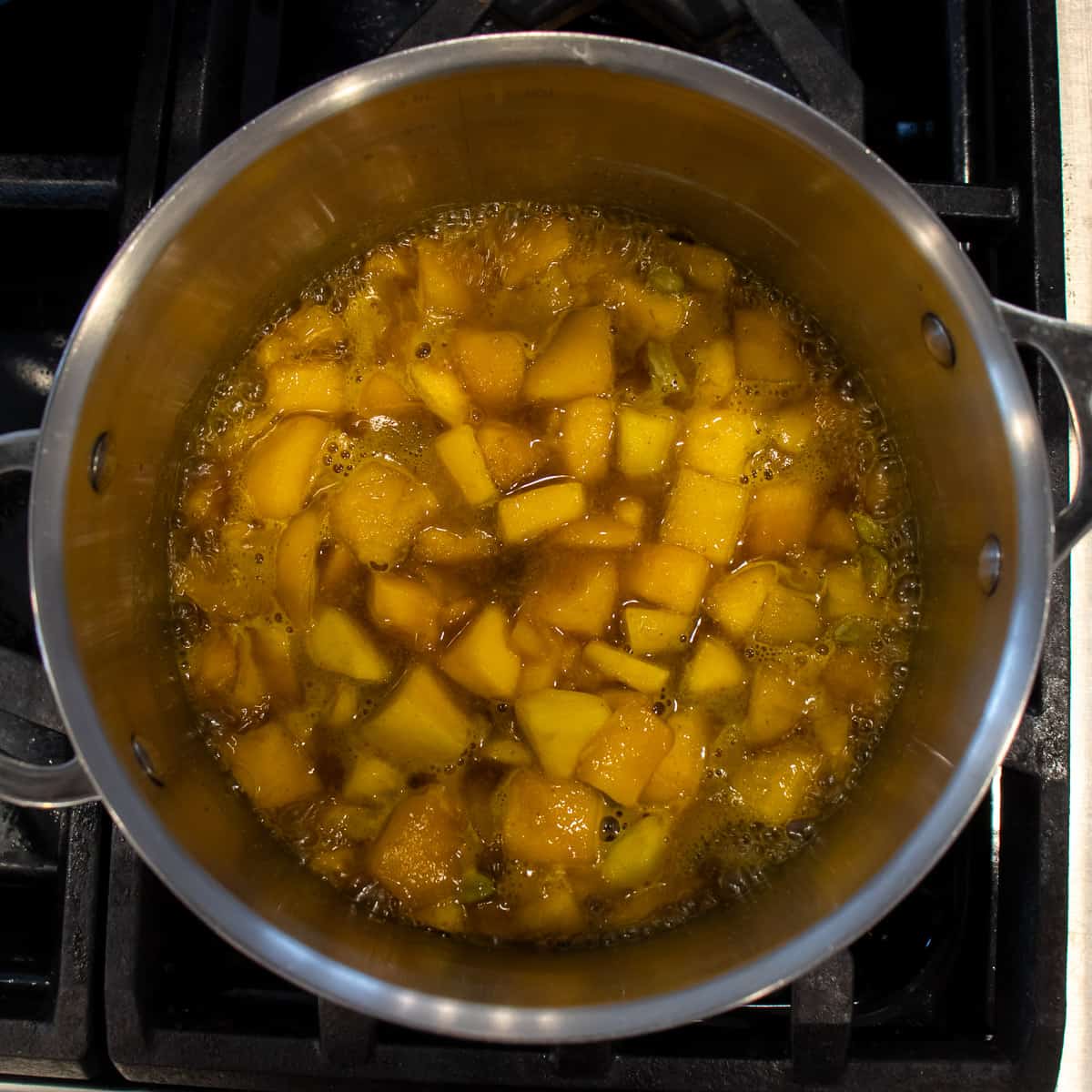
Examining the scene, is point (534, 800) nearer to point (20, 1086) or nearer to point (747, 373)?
point (747, 373)

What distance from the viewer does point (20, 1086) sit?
1083mm

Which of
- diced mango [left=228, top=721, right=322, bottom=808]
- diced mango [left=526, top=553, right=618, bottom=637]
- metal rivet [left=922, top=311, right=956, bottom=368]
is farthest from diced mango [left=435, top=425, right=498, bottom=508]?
metal rivet [left=922, top=311, right=956, bottom=368]

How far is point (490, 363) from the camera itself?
1.04 meters

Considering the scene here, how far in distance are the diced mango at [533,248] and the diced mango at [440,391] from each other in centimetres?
13

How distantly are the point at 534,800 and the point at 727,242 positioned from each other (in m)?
0.64

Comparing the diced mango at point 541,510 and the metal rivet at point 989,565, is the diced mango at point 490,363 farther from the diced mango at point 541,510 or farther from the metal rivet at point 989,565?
the metal rivet at point 989,565

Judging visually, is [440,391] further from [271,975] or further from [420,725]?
[271,975]

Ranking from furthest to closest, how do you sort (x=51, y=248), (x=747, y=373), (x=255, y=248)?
(x=51, y=248)
(x=747, y=373)
(x=255, y=248)

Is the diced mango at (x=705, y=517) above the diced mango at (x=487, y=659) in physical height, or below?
above

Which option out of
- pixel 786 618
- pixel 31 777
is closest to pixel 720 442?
pixel 786 618

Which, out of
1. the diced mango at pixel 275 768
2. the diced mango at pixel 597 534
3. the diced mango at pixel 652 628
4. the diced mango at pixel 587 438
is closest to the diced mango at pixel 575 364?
the diced mango at pixel 587 438

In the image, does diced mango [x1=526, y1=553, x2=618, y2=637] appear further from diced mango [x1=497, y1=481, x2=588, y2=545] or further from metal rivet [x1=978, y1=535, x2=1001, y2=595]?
Answer: metal rivet [x1=978, y1=535, x2=1001, y2=595]

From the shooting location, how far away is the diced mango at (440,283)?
1.08m

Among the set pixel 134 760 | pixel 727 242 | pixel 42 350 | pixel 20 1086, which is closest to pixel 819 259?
pixel 727 242
